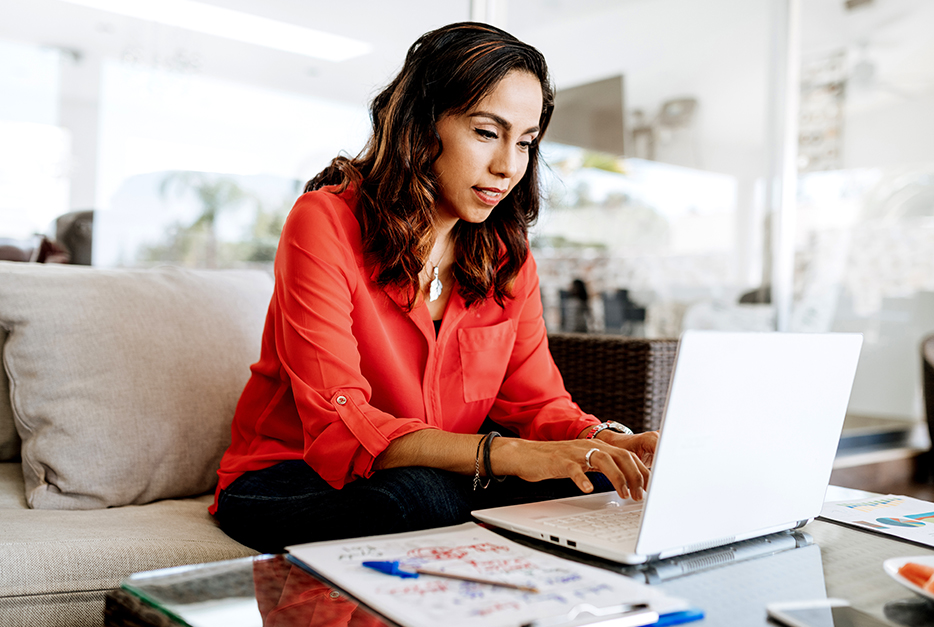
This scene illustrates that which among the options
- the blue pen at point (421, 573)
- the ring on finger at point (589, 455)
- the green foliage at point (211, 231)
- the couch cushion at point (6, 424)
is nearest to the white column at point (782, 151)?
the green foliage at point (211, 231)

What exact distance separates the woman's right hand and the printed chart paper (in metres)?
0.34

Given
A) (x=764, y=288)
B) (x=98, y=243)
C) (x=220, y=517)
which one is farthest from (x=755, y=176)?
(x=220, y=517)

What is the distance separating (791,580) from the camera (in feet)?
2.64

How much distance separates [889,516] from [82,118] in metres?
2.10

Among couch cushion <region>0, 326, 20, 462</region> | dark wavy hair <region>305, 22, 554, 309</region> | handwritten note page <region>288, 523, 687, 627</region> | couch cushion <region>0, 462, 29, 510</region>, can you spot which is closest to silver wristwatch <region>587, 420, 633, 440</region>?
dark wavy hair <region>305, 22, 554, 309</region>

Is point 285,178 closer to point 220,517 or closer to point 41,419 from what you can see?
point 41,419

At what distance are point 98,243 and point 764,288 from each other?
301 cm

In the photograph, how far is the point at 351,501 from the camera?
1.06 m

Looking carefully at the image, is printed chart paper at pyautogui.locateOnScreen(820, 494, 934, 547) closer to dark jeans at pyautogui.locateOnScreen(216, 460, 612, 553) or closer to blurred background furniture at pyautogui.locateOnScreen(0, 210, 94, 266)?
dark jeans at pyautogui.locateOnScreen(216, 460, 612, 553)

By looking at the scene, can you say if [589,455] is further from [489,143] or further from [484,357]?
[489,143]

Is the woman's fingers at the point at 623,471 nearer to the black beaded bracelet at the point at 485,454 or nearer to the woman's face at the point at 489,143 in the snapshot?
the black beaded bracelet at the point at 485,454

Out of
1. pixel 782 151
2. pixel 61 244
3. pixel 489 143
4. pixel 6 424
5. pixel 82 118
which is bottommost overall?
pixel 6 424

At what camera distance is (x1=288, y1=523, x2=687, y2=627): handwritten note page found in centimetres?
65

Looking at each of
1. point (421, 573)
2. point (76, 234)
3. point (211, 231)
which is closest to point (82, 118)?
point (76, 234)
